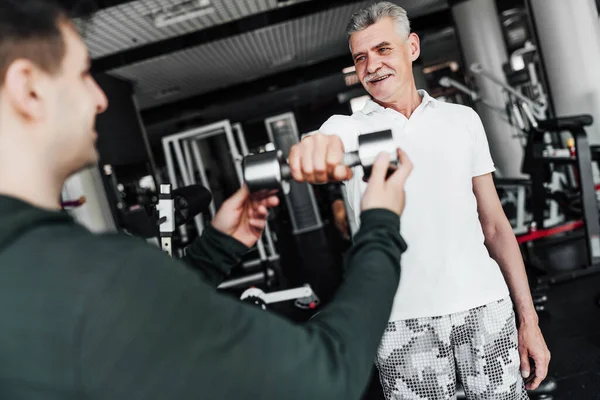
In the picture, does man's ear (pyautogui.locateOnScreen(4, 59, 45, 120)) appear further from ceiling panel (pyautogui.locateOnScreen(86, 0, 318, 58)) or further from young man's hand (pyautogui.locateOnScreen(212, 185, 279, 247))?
ceiling panel (pyautogui.locateOnScreen(86, 0, 318, 58))

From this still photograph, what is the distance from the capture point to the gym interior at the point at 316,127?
127 inches

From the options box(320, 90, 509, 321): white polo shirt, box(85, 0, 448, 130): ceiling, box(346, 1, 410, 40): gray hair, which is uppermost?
box(85, 0, 448, 130): ceiling

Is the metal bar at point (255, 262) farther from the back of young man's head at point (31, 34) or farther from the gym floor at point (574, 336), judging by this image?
the back of young man's head at point (31, 34)

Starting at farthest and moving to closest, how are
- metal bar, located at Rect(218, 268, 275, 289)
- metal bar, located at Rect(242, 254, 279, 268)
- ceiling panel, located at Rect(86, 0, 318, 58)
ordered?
metal bar, located at Rect(242, 254, 279, 268) → metal bar, located at Rect(218, 268, 275, 289) → ceiling panel, located at Rect(86, 0, 318, 58)

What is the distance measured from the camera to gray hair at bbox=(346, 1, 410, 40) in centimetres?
129

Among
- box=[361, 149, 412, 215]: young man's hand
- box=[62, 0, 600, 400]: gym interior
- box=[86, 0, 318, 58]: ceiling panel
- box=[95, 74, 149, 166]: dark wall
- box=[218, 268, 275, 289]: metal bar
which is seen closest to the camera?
box=[361, 149, 412, 215]: young man's hand

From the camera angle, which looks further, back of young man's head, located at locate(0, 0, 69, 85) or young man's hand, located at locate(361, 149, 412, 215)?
young man's hand, located at locate(361, 149, 412, 215)

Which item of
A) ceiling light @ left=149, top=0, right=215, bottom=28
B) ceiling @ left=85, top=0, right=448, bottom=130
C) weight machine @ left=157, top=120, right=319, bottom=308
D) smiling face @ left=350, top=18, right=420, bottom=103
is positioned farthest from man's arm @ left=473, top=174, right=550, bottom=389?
ceiling light @ left=149, top=0, right=215, bottom=28

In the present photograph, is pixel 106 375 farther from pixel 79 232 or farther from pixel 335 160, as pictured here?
pixel 335 160

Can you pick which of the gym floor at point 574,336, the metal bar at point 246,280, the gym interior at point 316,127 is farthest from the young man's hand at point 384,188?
the metal bar at point 246,280

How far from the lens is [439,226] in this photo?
1202 mm

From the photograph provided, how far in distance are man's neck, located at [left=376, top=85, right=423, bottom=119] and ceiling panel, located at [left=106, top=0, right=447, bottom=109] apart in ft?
14.0

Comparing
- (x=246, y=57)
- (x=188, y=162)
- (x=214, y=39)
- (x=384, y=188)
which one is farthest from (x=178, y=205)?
(x=246, y=57)

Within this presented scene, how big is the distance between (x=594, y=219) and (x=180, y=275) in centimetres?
343
